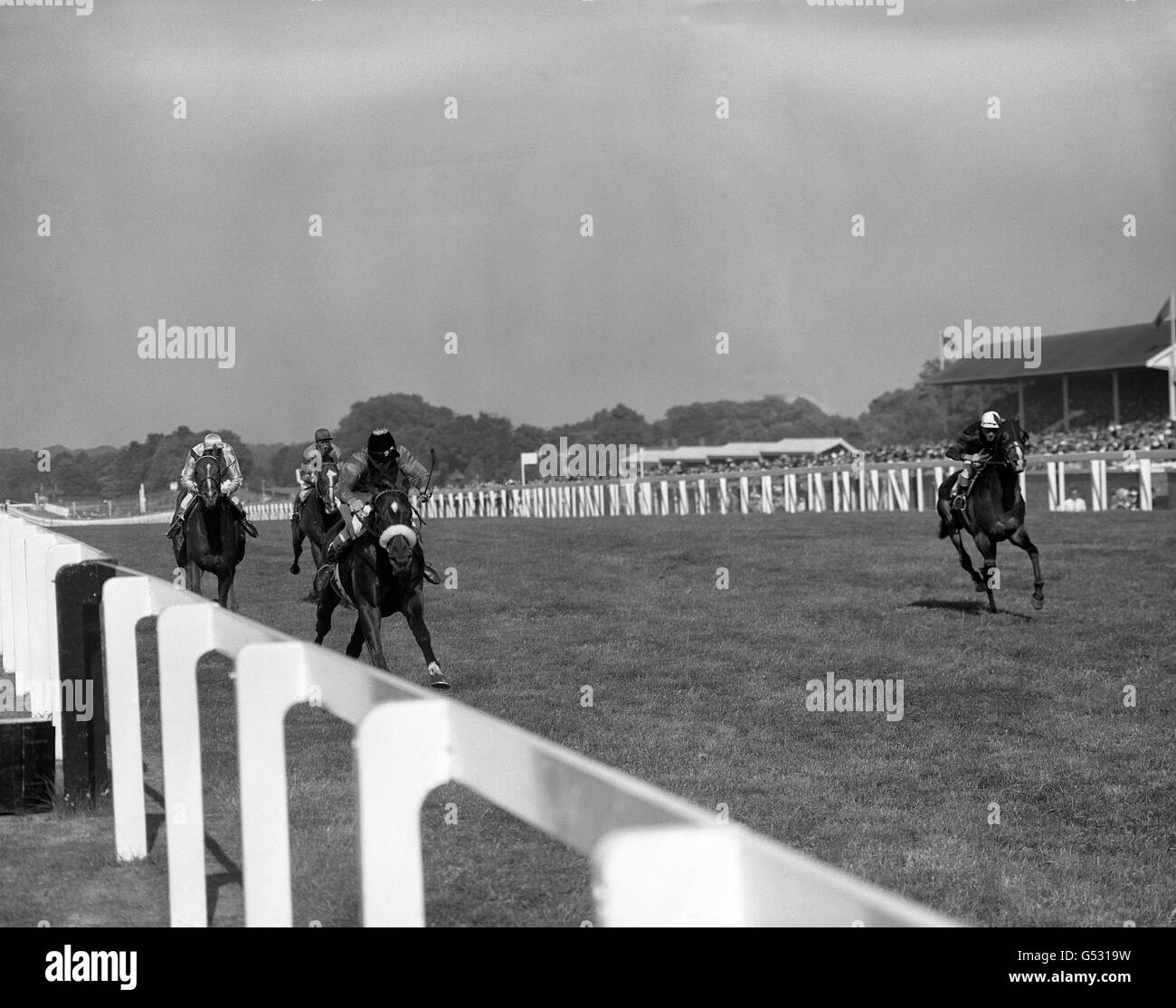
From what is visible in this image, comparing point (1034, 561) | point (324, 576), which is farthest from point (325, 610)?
point (1034, 561)

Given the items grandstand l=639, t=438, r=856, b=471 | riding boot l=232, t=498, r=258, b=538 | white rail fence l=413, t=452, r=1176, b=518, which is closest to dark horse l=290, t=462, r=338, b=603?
riding boot l=232, t=498, r=258, b=538

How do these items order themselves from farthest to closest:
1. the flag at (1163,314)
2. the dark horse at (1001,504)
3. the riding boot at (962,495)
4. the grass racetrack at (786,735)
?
the flag at (1163,314) < the riding boot at (962,495) < the dark horse at (1001,504) < the grass racetrack at (786,735)

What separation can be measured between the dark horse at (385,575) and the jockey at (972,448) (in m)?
5.62

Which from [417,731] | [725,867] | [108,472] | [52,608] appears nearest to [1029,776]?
[52,608]

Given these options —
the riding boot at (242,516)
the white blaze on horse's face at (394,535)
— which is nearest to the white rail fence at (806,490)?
the riding boot at (242,516)

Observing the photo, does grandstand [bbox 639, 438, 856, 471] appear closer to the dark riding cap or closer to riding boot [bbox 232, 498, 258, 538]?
riding boot [bbox 232, 498, 258, 538]

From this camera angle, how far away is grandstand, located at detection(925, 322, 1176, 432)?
2377 inches

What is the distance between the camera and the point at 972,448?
47.4 ft

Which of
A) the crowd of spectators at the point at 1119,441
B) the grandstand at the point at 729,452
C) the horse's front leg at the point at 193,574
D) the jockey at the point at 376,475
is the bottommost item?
the horse's front leg at the point at 193,574

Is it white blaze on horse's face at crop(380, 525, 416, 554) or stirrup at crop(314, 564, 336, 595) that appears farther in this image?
stirrup at crop(314, 564, 336, 595)

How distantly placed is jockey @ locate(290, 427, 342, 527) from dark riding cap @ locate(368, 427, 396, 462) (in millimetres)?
5038

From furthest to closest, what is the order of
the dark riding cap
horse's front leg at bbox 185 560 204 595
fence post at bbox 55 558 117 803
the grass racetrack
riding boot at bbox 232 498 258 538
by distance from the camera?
riding boot at bbox 232 498 258 538
horse's front leg at bbox 185 560 204 595
the dark riding cap
fence post at bbox 55 558 117 803
the grass racetrack

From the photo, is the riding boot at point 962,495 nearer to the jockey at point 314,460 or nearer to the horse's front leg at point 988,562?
the horse's front leg at point 988,562

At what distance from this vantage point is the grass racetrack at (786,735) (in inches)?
218
